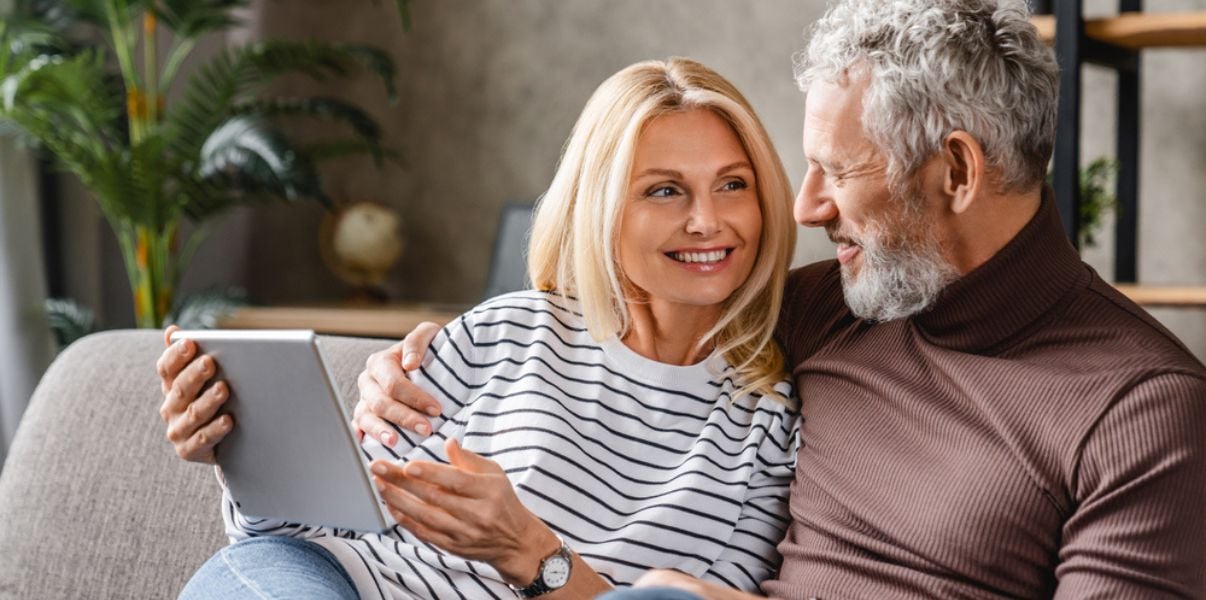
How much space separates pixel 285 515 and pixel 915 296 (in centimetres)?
73

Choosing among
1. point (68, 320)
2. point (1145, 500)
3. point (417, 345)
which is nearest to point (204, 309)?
point (68, 320)

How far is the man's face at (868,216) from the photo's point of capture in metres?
1.42

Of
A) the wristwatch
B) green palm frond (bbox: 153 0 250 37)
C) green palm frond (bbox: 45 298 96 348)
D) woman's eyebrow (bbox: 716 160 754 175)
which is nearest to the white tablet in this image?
the wristwatch

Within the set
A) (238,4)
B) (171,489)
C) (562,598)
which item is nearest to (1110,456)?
(562,598)

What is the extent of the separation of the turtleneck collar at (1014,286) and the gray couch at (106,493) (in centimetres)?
80

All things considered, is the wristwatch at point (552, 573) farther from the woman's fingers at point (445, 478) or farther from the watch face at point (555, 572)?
the woman's fingers at point (445, 478)

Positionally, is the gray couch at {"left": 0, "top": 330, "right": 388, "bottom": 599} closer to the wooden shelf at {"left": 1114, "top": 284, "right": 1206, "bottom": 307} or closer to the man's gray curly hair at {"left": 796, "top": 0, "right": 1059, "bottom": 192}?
the man's gray curly hair at {"left": 796, "top": 0, "right": 1059, "bottom": 192}

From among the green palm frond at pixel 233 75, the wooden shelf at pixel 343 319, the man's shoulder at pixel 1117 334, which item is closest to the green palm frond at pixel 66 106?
the green palm frond at pixel 233 75

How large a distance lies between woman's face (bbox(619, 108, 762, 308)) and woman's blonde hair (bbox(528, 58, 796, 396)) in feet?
0.05

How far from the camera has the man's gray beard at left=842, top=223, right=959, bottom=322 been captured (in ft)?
4.61

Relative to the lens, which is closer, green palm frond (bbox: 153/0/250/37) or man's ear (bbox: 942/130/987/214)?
man's ear (bbox: 942/130/987/214)

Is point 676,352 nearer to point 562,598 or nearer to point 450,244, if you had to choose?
point 562,598

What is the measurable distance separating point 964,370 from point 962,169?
23cm

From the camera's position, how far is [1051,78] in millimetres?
1401
